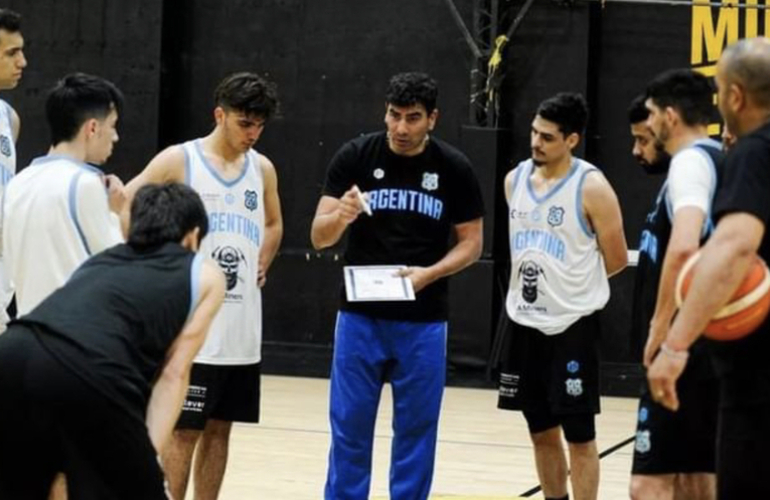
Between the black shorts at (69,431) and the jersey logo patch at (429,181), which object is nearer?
the black shorts at (69,431)

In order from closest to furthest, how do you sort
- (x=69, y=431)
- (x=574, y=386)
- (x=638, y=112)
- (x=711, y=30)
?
1. (x=69, y=431)
2. (x=638, y=112)
3. (x=574, y=386)
4. (x=711, y=30)

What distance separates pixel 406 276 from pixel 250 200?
80cm

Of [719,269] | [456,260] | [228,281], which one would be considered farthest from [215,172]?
[719,269]

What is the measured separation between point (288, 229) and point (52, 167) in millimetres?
8826

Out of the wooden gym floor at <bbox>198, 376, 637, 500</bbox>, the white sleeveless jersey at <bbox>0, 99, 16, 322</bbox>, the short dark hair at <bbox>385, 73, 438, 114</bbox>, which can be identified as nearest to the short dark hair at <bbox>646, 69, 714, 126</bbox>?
the short dark hair at <bbox>385, 73, 438, 114</bbox>

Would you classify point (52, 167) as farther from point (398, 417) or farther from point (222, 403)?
point (398, 417)

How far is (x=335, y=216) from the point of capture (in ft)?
23.0

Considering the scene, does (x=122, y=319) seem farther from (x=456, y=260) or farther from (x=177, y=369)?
(x=456, y=260)

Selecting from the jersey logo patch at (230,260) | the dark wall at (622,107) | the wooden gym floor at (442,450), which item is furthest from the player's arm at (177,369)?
the dark wall at (622,107)

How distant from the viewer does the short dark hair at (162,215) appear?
4.69 m

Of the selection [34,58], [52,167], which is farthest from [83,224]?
[34,58]

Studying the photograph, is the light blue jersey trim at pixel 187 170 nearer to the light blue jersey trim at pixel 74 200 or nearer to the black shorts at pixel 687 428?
the light blue jersey trim at pixel 74 200

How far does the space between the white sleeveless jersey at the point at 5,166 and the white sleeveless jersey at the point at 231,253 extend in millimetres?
1052

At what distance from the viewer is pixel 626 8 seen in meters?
13.7
